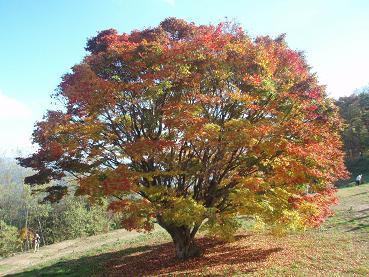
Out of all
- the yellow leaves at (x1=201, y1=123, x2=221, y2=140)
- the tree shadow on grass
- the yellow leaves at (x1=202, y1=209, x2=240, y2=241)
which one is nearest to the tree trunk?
the tree shadow on grass

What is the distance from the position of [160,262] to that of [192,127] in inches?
387

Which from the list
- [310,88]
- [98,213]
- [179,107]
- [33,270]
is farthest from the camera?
[98,213]

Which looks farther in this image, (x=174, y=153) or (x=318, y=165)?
(x=174, y=153)

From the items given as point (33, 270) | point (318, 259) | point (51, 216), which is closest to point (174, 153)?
point (318, 259)

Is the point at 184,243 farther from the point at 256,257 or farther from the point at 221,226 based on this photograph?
the point at 256,257

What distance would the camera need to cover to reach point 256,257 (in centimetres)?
2019

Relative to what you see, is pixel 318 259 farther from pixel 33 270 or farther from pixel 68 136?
pixel 33 270

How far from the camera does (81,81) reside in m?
17.3

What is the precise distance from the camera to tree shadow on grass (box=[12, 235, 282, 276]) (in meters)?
19.4

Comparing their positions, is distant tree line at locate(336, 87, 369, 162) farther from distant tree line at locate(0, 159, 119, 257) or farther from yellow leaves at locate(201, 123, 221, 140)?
yellow leaves at locate(201, 123, 221, 140)

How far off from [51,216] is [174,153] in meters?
79.4

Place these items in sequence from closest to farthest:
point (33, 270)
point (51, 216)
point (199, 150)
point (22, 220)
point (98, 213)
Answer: point (199, 150)
point (33, 270)
point (98, 213)
point (51, 216)
point (22, 220)

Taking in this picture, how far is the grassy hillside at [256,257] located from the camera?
1766 centimetres

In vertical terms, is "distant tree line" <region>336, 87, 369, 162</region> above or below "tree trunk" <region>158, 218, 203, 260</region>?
above
